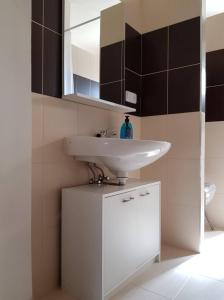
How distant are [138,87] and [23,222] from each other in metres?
1.49

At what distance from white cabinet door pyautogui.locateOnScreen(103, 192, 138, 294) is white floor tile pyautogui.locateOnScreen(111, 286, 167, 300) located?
2.8 inches

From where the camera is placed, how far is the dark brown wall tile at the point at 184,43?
1.79 m

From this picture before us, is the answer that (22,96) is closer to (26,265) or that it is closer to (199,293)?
(26,265)

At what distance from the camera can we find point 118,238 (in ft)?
4.07

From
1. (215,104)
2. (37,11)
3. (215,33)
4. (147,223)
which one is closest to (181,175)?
(147,223)

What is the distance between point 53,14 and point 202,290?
1.79 metres

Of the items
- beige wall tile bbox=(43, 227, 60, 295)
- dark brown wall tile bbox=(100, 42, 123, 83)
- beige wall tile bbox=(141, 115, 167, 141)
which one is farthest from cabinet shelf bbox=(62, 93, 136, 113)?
beige wall tile bbox=(43, 227, 60, 295)

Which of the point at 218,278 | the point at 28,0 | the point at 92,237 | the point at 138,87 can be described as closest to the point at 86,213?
the point at 92,237

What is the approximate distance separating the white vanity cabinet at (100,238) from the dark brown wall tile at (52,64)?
22.6 inches

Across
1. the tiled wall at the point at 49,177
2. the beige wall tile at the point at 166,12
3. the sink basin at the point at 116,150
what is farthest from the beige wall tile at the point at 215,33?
the tiled wall at the point at 49,177

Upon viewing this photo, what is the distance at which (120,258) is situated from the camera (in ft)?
4.16

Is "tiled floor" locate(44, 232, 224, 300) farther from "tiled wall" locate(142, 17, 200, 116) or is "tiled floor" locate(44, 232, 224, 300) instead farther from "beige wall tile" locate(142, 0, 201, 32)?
"beige wall tile" locate(142, 0, 201, 32)

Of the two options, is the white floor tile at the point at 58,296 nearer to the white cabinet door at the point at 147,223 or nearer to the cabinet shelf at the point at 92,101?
the white cabinet door at the point at 147,223

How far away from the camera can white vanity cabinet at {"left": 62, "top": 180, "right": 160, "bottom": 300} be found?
Result: 1148mm
